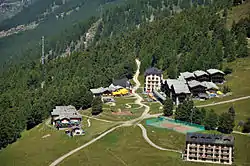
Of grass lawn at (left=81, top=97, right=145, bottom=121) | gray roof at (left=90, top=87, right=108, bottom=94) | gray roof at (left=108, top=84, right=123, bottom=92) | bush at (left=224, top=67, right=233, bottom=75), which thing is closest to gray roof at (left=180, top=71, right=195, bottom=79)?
bush at (left=224, top=67, right=233, bottom=75)

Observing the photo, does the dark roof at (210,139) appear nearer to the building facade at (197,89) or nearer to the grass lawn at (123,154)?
the grass lawn at (123,154)

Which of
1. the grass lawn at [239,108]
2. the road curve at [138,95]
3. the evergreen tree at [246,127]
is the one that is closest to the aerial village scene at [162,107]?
the road curve at [138,95]

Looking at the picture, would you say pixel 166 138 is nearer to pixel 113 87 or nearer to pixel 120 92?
pixel 120 92

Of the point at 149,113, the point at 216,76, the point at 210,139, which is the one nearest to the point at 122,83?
the point at 216,76

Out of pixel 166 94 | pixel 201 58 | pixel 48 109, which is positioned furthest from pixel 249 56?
pixel 48 109

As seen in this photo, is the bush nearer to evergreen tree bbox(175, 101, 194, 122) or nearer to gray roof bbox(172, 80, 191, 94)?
gray roof bbox(172, 80, 191, 94)

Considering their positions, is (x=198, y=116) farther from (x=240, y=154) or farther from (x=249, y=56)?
(x=249, y=56)
